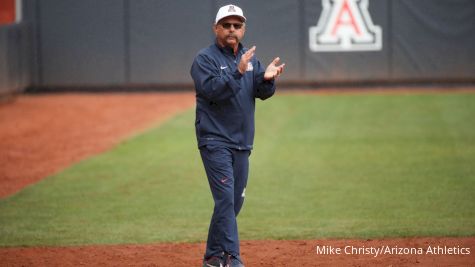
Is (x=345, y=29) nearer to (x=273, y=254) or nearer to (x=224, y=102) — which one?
(x=273, y=254)

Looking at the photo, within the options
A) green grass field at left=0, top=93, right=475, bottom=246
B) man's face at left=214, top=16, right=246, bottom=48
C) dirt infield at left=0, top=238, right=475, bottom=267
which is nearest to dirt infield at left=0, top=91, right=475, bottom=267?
dirt infield at left=0, top=238, right=475, bottom=267

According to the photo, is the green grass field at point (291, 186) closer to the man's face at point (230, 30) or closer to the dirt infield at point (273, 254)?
the dirt infield at point (273, 254)

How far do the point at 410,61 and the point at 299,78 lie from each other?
2560 mm

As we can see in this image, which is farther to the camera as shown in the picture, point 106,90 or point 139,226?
point 106,90

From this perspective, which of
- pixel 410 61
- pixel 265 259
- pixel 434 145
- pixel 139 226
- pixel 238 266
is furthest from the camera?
pixel 410 61

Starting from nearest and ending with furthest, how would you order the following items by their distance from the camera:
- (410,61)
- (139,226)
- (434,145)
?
(139,226) → (434,145) → (410,61)

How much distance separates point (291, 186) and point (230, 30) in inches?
199

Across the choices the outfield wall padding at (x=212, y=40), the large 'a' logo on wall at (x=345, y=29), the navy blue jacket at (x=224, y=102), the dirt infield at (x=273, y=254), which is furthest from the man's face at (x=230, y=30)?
the large 'a' logo on wall at (x=345, y=29)

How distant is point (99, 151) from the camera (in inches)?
559

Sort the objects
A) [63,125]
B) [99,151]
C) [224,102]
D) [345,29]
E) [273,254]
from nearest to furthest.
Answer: [224,102], [273,254], [99,151], [63,125], [345,29]

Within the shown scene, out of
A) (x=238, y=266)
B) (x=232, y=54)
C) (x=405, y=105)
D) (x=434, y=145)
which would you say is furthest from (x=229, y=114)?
(x=405, y=105)

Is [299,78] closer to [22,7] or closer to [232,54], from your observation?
[22,7]

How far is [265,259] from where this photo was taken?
7355 mm

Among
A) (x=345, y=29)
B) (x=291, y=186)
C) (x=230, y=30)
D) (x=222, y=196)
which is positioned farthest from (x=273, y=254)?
(x=345, y=29)
